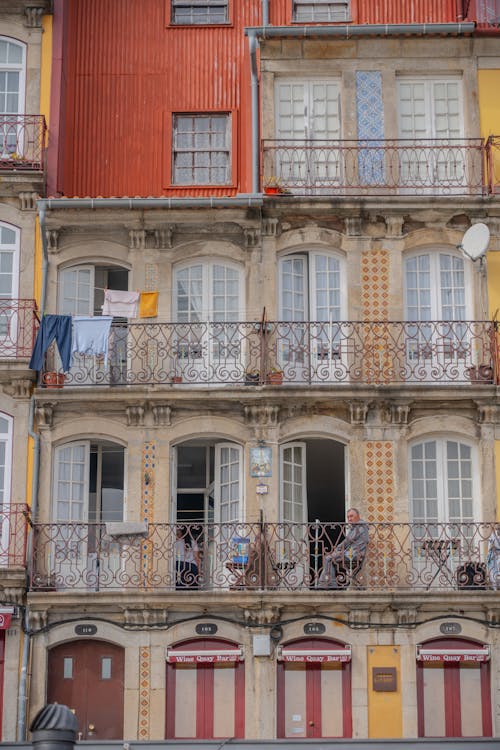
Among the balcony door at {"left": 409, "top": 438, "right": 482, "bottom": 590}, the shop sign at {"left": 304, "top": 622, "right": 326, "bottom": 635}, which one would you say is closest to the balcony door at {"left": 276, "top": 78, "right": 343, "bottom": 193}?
the balcony door at {"left": 409, "top": 438, "right": 482, "bottom": 590}

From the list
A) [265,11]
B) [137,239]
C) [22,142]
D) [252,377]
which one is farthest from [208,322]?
[265,11]

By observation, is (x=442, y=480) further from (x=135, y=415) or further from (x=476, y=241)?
(x=135, y=415)

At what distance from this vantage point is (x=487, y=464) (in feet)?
A: 82.4

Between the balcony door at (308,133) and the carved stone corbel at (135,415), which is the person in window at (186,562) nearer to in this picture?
the carved stone corbel at (135,415)

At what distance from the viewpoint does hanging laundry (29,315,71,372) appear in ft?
82.4

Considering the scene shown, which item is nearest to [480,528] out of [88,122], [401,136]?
[401,136]

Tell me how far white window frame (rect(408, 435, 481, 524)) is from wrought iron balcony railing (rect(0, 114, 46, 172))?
25.8 ft

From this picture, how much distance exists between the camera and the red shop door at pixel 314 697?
2400 centimetres

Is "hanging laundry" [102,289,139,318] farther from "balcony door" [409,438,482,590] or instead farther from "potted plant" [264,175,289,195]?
"balcony door" [409,438,482,590]

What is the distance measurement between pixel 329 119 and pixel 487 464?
21.6 ft

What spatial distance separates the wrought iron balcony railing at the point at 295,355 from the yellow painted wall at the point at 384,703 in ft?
14.2

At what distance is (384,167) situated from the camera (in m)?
26.6

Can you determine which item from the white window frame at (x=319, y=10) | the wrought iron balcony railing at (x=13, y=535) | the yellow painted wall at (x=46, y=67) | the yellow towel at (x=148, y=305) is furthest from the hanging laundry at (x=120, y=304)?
the white window frame at (x=319, y=10)

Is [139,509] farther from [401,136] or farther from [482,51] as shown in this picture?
[482,51]
